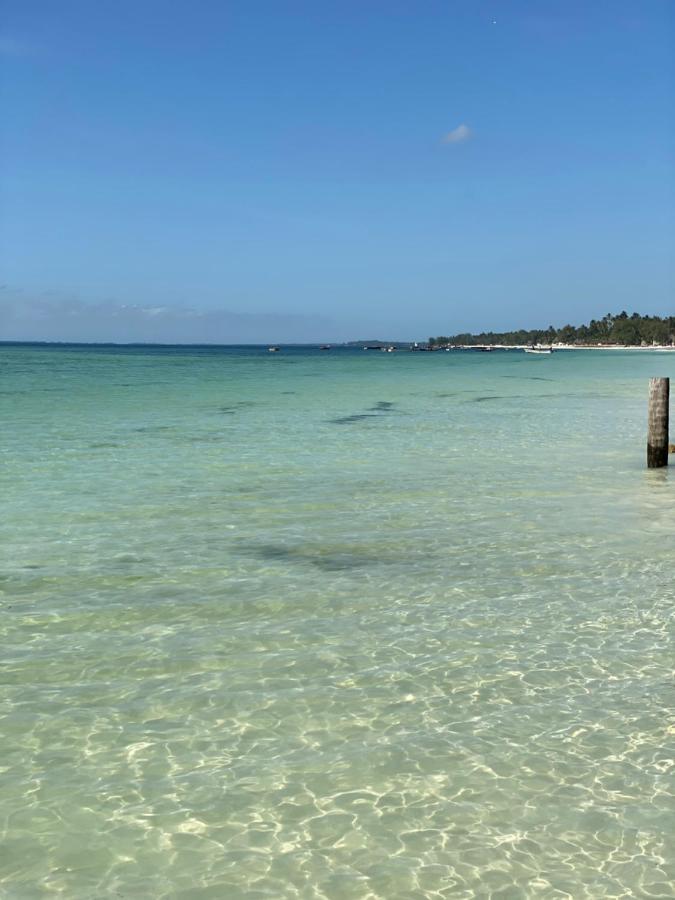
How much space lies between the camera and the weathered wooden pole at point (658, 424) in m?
19.2

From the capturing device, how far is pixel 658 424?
19531mm

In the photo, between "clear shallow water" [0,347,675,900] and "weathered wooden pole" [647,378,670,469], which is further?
"weathered wooden pole" [647,378,670,469]

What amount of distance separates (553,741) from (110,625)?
15.0 feet

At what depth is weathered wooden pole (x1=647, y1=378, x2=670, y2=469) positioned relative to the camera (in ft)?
63.0

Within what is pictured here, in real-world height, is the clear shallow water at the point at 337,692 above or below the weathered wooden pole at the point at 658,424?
below

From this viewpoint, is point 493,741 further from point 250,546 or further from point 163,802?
point 250,546

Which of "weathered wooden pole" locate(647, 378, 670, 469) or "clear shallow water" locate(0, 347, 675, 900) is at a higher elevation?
"weathered wooden pole" locate(647, 378, 670, 469)

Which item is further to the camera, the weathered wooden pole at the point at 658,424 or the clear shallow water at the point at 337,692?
the weathered wooden pole at the point at 658,424

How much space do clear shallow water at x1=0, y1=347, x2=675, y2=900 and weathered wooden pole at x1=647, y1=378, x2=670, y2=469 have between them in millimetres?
2966

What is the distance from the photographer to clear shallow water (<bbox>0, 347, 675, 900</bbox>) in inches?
201

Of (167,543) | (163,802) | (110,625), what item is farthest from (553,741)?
(167,543)

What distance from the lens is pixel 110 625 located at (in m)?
8.94

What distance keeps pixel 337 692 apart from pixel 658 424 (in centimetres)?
1430

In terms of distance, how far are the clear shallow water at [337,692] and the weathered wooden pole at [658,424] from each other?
297cm
